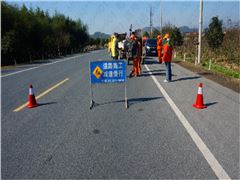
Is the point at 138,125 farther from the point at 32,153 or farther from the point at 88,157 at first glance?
the point at 32,153

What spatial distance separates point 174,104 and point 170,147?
3.01m

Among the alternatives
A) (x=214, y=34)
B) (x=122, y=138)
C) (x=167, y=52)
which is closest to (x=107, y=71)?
(x=122, y=138)

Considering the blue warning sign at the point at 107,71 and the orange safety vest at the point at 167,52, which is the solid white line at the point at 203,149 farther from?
the orange safety vest at the point at 167,52

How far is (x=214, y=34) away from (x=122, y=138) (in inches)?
882

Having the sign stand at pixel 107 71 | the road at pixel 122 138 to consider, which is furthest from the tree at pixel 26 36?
the sign stand at pixel 107 71

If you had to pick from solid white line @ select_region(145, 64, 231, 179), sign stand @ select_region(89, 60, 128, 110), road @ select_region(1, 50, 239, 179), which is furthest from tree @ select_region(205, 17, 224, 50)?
solid white line @ select_region(145, 64, 231, 179)

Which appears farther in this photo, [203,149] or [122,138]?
[122,138]

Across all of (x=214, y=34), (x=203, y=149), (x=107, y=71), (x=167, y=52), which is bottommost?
(x=203, y=149)

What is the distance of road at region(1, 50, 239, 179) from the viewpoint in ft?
12.0

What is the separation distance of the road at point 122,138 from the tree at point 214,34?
17258mm

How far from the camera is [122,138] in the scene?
4.77 meters

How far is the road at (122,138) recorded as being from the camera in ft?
12.0

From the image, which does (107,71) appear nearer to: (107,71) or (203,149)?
(107,71)

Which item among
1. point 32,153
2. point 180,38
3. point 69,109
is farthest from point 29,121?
point 180,38
